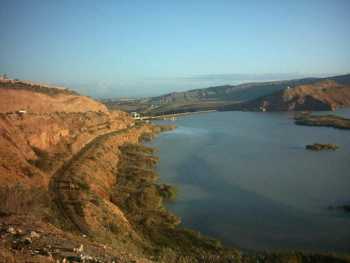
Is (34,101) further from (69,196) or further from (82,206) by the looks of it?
(82,206)

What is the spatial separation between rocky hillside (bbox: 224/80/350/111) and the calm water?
44.0 meters

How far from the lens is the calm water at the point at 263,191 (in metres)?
16.1

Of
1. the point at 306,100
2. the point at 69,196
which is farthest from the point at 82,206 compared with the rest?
the point at 306,100

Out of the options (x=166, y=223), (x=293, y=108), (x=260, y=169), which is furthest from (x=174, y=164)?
(x=293, y=108)

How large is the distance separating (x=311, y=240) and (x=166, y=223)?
651cm

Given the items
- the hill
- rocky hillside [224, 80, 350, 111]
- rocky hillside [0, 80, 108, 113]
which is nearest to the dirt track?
the hill

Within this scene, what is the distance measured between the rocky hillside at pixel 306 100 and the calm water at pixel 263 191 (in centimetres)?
4395

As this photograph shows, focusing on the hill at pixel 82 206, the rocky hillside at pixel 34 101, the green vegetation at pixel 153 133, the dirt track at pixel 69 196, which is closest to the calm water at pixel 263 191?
the hill at pixel 82 206

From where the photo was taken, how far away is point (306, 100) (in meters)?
→ 86.9

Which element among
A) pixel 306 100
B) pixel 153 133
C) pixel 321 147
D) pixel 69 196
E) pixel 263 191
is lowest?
pixel 263 191

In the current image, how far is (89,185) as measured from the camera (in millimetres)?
20438

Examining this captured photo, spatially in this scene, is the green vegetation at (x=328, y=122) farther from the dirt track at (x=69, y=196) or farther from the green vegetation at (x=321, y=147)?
the dirt track at (x=69, y=196)

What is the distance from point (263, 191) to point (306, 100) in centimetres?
7050

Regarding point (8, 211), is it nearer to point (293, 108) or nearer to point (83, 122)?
point (83, 122)
